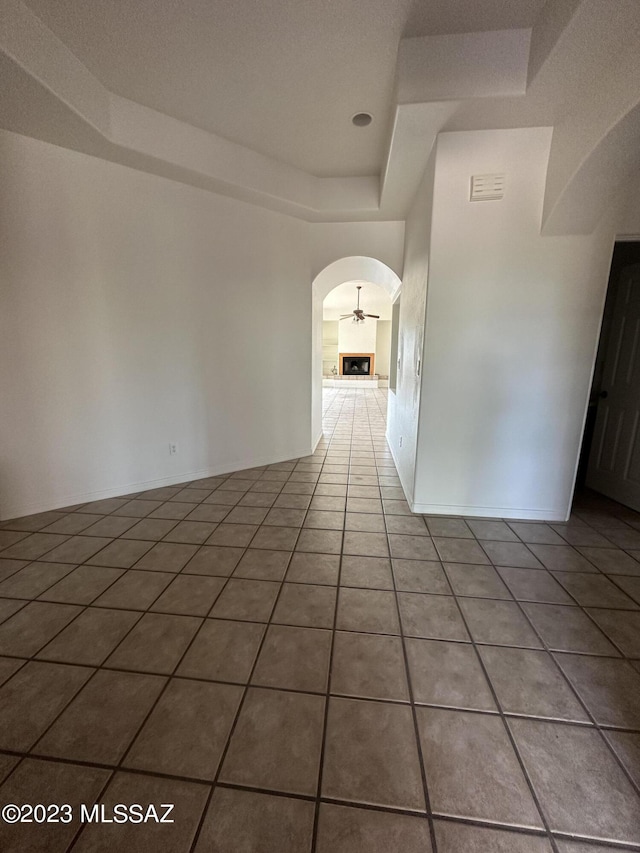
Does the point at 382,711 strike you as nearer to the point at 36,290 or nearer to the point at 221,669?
the point at 221,669

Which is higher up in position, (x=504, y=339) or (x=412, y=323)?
(x=412, y=323)

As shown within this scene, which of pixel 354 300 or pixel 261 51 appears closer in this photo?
pixel 261 51

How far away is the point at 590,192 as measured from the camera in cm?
→ 199

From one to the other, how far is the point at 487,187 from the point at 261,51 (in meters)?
1.56

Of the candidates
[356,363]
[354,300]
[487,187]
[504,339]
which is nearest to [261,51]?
[487,187]

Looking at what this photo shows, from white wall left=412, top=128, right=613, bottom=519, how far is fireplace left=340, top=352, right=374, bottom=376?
9.96 metres

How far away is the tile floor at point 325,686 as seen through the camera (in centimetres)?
97

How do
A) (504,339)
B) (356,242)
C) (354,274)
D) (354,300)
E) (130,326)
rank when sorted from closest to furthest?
(504,339), (130,326), (356,242), (354,274), (354,300)

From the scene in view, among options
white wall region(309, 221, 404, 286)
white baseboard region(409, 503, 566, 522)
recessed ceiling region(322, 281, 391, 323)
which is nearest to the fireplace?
recessed ceiling region(322, 281, 391, 323)

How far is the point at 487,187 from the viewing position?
2.25 meters

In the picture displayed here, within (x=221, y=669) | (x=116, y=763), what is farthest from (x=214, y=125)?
(x=116, y=763)

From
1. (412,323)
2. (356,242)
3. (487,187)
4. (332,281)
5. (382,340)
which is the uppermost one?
(356,242)

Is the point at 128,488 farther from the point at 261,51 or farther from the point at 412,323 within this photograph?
the point at 261,51

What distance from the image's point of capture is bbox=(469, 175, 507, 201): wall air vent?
223cm
